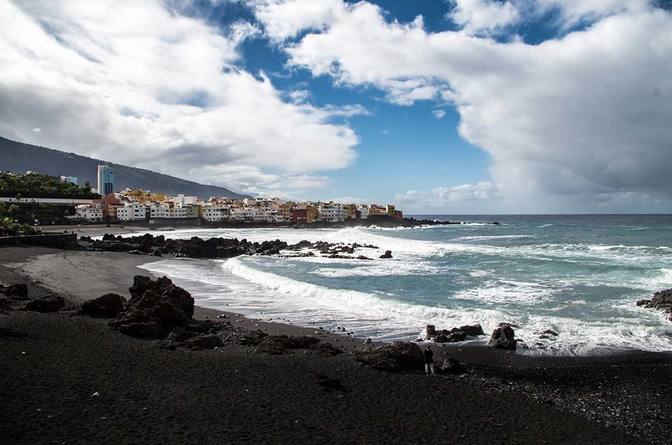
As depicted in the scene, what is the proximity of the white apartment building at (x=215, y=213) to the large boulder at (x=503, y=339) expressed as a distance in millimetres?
99301

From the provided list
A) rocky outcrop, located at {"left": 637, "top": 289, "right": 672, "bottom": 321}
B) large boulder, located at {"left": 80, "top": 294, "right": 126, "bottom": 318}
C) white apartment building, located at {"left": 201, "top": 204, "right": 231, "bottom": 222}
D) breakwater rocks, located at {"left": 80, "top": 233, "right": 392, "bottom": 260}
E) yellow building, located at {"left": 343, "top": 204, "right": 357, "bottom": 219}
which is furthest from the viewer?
yellow building, located at {"left": 343, "top": 204, "right": 357, "bottom": 219}

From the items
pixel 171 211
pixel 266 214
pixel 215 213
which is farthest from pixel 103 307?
pixel 266 214

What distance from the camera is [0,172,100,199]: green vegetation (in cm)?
7438

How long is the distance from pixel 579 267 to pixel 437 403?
2290 centimetres

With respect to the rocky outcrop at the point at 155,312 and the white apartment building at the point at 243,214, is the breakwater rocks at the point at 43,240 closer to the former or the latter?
the rocky outcrop at the point at 155,312

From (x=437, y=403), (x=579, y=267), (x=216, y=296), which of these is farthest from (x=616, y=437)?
(x=579, y=267)

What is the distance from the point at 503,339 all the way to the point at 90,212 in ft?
291

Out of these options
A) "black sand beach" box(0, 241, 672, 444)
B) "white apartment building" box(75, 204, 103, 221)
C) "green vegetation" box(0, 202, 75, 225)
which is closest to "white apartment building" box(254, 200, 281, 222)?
"white apartment building" box(75, 204, 103, 221)

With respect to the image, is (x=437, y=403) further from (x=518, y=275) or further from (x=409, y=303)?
(x=518, y=275)

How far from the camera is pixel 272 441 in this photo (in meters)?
5.86

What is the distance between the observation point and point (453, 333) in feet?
38.4

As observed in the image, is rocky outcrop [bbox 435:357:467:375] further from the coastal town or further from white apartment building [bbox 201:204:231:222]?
white apartment building [bbox 201:204:231:222]

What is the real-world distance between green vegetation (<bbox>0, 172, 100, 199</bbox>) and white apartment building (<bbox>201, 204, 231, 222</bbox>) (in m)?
24.3

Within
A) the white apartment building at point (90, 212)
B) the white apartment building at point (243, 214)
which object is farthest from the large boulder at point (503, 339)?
the white apartment building at point (243, 214)
